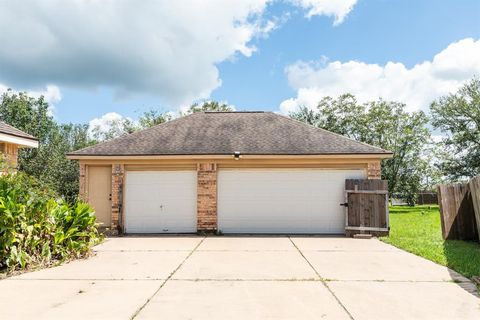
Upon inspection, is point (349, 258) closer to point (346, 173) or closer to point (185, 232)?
point (346, 173)

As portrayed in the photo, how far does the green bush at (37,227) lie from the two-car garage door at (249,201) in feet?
13.3

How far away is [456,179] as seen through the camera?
31297mm

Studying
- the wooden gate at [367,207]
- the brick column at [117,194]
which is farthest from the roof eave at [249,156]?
the wooden gate at [367,207]

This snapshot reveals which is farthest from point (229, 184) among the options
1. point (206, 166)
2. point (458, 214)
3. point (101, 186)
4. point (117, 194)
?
point (458, 214)

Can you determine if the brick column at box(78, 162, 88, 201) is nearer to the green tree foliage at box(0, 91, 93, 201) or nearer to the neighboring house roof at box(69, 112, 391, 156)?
the neighboring house roof at box(69, 112, 391, 156)

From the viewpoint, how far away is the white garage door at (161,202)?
1255 cm

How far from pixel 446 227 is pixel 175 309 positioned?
8791mm

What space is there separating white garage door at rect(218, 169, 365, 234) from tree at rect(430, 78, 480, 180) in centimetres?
2294

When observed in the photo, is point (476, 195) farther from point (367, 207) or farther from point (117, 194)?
point (117, 194)

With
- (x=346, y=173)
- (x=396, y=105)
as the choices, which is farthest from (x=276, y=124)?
(x=396, y=105)

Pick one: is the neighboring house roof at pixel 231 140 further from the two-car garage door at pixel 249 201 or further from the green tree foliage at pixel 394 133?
the green tree foliage at pixel 394 133

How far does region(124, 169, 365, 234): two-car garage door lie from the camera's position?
40.8 ft

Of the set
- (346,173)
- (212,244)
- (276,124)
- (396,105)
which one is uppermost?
(396,105)

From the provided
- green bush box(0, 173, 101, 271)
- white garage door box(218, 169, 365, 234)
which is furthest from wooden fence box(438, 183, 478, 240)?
green bush box(0, 173, 101, 271)
